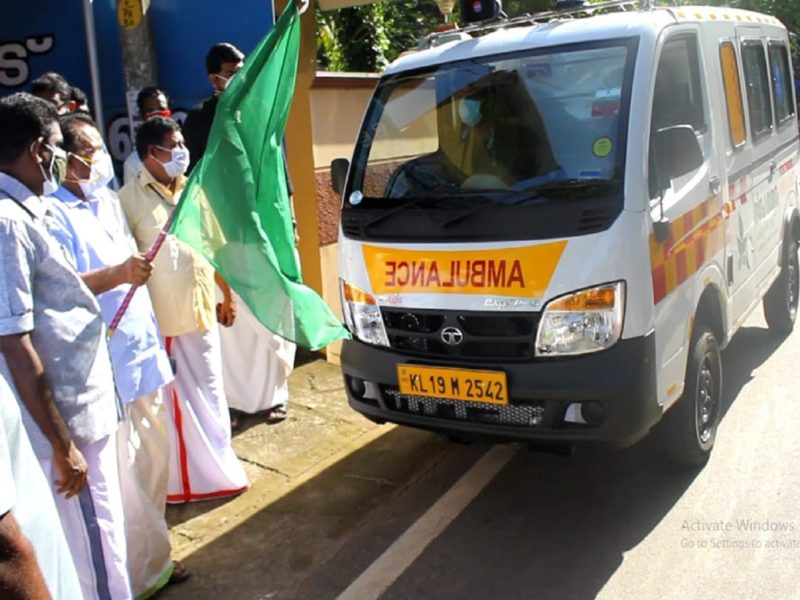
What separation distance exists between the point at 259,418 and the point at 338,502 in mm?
1342

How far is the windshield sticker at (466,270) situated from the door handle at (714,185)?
4.09 feet

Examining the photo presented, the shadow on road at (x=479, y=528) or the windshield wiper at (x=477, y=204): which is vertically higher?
the windshield wiper at (x=477, y=204)

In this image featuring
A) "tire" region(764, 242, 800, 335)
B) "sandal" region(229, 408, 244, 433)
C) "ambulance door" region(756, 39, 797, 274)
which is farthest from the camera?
"tire" region(764, 242, 800, 335)

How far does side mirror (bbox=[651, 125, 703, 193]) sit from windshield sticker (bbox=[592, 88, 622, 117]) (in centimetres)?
22

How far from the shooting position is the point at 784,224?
609 cm

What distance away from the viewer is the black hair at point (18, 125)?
2393mm

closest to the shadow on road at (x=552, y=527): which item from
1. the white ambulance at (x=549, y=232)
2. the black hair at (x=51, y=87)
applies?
the white ambulance at (x=549, y=232)

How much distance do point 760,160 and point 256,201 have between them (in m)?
3.48

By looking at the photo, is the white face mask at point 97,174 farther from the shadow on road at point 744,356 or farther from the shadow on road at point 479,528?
the shadow on road at point 744,356

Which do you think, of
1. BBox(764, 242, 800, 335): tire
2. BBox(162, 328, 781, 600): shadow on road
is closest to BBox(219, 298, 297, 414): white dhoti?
BBox(162, 328, 781, 600): shadow on road


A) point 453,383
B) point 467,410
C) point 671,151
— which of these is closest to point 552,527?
point 467,410

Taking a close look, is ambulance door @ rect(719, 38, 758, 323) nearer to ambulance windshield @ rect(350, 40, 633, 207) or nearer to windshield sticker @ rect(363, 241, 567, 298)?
ambulance windshield @ rect(350, 40, 633, 207)

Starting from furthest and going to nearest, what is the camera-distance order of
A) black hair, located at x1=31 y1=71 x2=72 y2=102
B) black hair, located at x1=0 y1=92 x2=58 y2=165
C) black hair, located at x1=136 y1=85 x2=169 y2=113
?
black hair, located at x1=136 y1=85 x2=169 y2=113
black hair, located at x1=31 y1=71 x2=72 y2=102
black hair, located at x1=0 y1=92 x2=58 y2=165

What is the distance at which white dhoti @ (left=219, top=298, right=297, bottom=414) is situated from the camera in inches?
209
